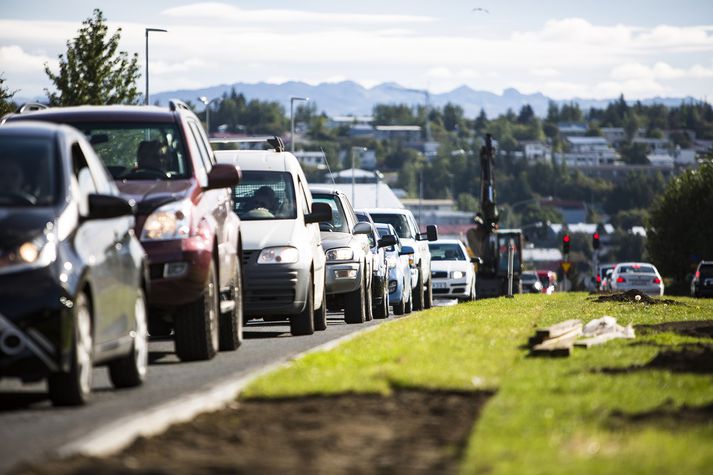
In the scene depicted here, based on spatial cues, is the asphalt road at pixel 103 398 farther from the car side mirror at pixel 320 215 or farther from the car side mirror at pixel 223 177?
the car side mirror at pixel 320 215

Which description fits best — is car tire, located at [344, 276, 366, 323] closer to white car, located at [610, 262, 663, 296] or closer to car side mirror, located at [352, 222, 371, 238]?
car side mirror, located at [352, 222, 371, 238]

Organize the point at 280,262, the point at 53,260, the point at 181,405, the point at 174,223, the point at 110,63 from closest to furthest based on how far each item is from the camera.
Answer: the point at 181,405 < the point at 53,260 < the point at 174,223 < the point at 280,262 < the point at 110,63

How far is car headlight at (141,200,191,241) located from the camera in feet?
47.5

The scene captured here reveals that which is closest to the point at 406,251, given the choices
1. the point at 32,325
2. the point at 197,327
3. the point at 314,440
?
the point at 197,327

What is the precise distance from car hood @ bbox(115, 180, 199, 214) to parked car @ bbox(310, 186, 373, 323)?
28.6ft

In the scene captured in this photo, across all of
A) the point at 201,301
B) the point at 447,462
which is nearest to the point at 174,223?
the point at 201,301

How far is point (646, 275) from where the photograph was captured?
2422 inches

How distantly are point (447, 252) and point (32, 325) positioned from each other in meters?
34.6

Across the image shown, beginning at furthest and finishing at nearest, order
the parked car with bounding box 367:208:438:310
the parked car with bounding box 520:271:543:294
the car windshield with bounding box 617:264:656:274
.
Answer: the parked car with bounding box 520:271:543:294 < the car windshield with bounding box 617:264:656:274 < the parked car with bounding box 367:208:438:310

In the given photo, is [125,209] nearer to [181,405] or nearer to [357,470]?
[181,405]

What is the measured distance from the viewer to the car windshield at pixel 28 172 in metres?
11.3

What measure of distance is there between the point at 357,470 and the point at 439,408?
8.17 ft

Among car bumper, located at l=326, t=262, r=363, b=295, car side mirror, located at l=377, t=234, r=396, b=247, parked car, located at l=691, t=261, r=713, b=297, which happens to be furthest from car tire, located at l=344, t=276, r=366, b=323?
parked car, located at l=691, t=261, r=713, b=297

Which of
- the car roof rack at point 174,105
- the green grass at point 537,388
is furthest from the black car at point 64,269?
the car roof rack at point 174,105
